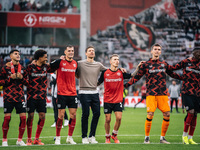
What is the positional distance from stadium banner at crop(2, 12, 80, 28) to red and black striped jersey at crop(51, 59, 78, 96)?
984 inches

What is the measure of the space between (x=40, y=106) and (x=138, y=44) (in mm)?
27280

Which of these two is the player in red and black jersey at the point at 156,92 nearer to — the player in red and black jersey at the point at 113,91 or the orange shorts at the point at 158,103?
the orange shorts at the point at 158,103

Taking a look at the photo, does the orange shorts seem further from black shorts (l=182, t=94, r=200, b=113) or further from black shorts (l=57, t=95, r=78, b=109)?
black shorts (l=57, t=95, r=78, b=109)

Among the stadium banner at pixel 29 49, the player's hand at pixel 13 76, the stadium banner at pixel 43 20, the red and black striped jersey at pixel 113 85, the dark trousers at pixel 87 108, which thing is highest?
the stadium banner at pixel 43 20

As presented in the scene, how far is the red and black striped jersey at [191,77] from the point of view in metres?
8.65

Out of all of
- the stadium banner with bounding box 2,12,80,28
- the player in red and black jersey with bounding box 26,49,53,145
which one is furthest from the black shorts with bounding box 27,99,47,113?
the stadium banner with bounding box 2,12,80,28

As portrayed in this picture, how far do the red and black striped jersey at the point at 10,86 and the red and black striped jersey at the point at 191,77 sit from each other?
3.91m

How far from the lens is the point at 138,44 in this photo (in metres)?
35.0

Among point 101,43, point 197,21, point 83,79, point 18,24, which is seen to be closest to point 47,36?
point 18,24

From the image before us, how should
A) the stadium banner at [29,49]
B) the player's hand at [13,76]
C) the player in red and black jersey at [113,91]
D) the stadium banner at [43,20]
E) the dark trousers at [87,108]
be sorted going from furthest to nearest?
the stadium banner at [43,20]
the stadium banner at [29,49]
the player in red and black jersey at [113,91]
the dark trousers at [87,108]
the player's hand at [13,76]

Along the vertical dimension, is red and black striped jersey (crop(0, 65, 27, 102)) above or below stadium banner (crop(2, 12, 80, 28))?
below

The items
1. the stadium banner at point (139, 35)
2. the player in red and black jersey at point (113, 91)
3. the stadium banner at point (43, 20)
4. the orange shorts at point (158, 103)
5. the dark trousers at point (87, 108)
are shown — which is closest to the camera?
the orange shorts at point (158, 103)

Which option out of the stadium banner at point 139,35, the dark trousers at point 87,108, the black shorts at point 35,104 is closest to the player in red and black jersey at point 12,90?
the black shorts at point 35,104

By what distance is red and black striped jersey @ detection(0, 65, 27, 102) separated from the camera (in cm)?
830
